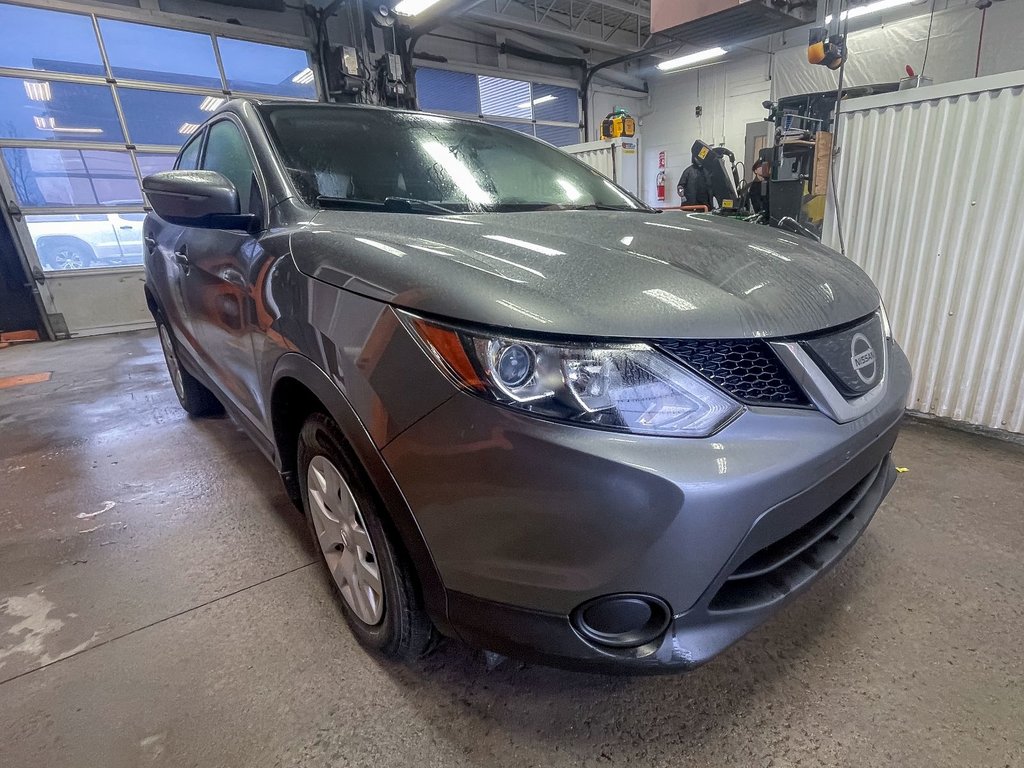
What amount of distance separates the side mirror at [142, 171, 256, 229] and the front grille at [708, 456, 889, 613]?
1.41 meters

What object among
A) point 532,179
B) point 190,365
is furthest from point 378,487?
point 190,365

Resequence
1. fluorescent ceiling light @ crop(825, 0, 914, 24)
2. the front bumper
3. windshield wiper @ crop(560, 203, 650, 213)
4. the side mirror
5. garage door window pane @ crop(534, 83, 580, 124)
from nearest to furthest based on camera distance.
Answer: the front bumper, the side mirror, windshield wiper @ crop(560, 203, 650, 213), fluorescent ceiling light @ crop(825, 0, 914, 24), garage door window pane @ crop(534, 83, 580, 124)

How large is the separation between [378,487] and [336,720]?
57 centimetres

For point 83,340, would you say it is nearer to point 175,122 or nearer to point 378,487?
point 175,122

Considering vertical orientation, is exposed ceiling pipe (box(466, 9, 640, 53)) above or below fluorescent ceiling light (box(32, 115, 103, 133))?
above

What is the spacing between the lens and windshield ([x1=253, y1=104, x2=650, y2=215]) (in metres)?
1.45

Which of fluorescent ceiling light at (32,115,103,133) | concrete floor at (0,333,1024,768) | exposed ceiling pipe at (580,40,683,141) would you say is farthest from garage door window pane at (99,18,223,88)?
exposed ceiling pipe at (580,40,683,141)

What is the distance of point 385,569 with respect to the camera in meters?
1.08

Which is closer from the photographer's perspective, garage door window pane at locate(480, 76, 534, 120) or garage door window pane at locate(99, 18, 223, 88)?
garage door window pane at locate(99, 18, 223, 88)

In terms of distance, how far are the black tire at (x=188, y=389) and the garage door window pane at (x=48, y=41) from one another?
536 cm

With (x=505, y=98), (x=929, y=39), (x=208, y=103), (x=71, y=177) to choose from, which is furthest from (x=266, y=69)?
(x=929, y=39)

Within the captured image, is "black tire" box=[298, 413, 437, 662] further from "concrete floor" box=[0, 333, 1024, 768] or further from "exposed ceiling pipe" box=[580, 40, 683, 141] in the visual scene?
"exposed ceiling pipe" box=[580, 40, 683, 141]

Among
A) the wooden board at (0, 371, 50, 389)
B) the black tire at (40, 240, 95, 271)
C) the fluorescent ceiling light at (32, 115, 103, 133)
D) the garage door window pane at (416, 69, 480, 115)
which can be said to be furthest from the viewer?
the garage door window pane at (416, 69, 480, 115)

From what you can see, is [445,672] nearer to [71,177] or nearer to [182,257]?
[182,257]
